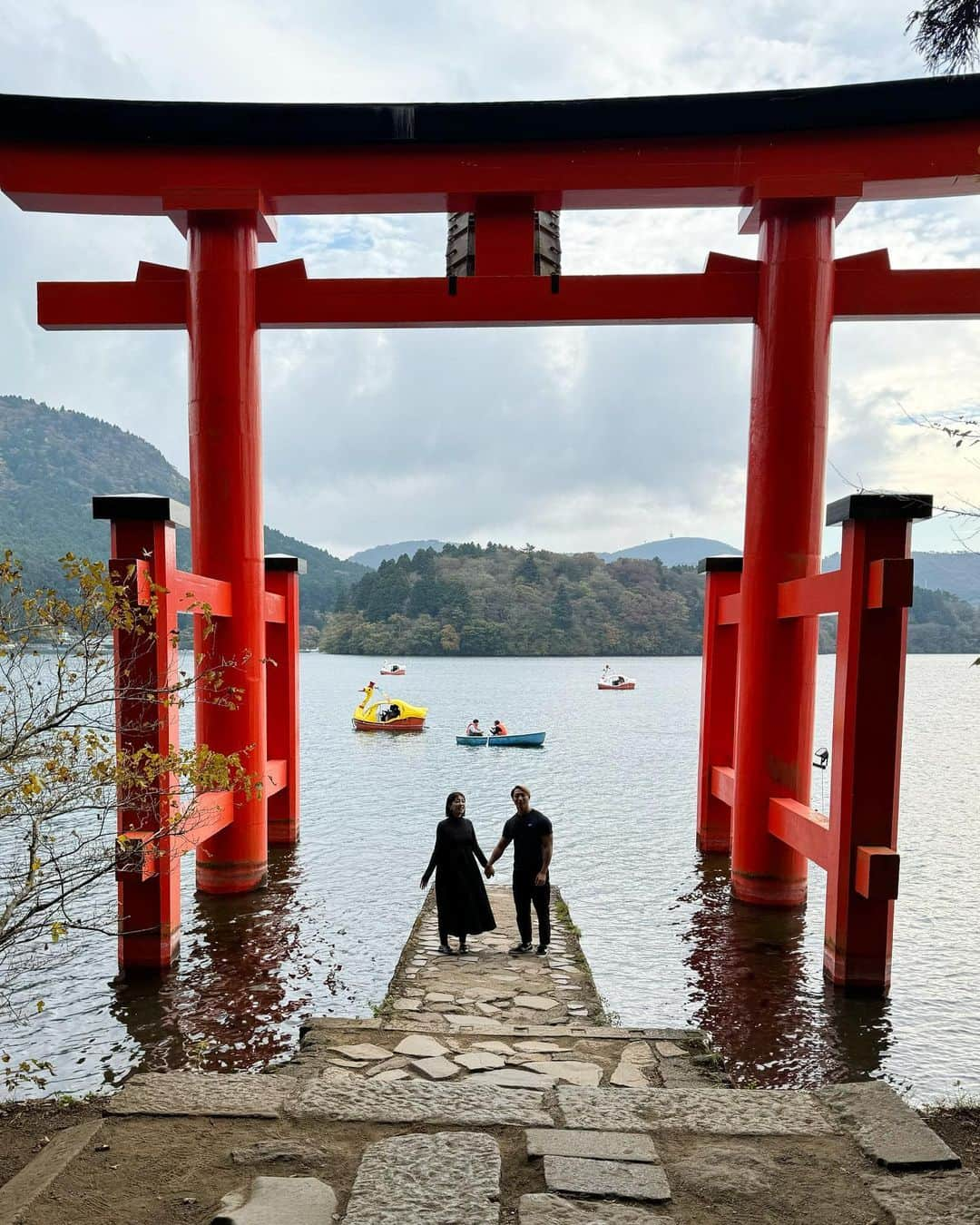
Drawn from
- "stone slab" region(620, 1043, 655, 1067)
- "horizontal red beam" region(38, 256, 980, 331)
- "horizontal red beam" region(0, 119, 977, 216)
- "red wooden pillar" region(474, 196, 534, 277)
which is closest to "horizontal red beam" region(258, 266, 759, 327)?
"horizontal red beam" region(38, 256, 980, 331)

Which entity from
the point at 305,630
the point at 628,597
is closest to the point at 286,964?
the point at 628,597

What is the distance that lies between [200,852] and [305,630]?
8122cm

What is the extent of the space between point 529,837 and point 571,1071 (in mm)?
2464

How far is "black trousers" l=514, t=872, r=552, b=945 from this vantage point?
7398mm

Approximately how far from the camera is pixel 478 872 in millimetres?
7359

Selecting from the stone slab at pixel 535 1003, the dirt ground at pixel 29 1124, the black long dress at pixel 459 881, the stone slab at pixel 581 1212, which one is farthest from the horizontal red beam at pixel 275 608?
the stone slab at pixel 581 1212

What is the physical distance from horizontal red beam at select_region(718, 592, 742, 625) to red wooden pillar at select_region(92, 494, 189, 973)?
20.2ft

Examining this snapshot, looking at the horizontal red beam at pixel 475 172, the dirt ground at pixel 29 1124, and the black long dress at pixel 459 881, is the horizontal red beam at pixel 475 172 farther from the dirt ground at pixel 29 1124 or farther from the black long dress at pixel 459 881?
the dirt ground at pixel 29 1124

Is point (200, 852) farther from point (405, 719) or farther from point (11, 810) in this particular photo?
point (405, 719)

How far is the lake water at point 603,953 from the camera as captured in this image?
241 inches

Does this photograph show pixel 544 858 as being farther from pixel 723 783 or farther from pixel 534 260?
pixel 534 260

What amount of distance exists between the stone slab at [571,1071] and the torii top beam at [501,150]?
25.8 ft

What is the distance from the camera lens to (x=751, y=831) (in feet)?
30.6

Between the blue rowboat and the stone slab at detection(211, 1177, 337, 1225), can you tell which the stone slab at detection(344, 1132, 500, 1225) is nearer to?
the stone slab at detection(211, 1177, 337, 1225)
